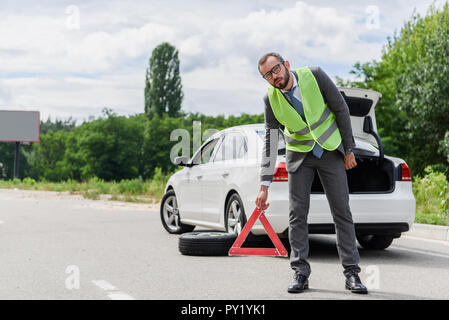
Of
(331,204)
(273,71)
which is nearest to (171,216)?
(331,204)

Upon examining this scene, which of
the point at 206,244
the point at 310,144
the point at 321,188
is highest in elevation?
the point at 310,144

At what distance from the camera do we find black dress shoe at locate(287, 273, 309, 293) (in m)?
5.51

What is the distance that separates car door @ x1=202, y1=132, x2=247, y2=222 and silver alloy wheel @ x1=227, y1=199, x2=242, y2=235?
0.72 ft

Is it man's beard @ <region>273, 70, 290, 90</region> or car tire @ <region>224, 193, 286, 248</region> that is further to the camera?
car tire @ <region>224, 193, 286, 248</region>

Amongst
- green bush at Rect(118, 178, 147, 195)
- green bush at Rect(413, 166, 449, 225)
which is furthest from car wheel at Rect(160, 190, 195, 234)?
green bush at Rect(118, 178, 147, 195)

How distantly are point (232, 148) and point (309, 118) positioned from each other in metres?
3.54

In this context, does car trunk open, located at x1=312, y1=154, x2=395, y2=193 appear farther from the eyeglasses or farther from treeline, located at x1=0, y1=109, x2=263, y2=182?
treeline, located at x1=0, y1=109, x2=263, y2=182

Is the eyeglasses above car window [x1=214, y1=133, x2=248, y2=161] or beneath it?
above

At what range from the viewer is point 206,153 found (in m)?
9.84

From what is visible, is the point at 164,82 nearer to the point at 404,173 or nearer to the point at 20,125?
the point at 20,125
